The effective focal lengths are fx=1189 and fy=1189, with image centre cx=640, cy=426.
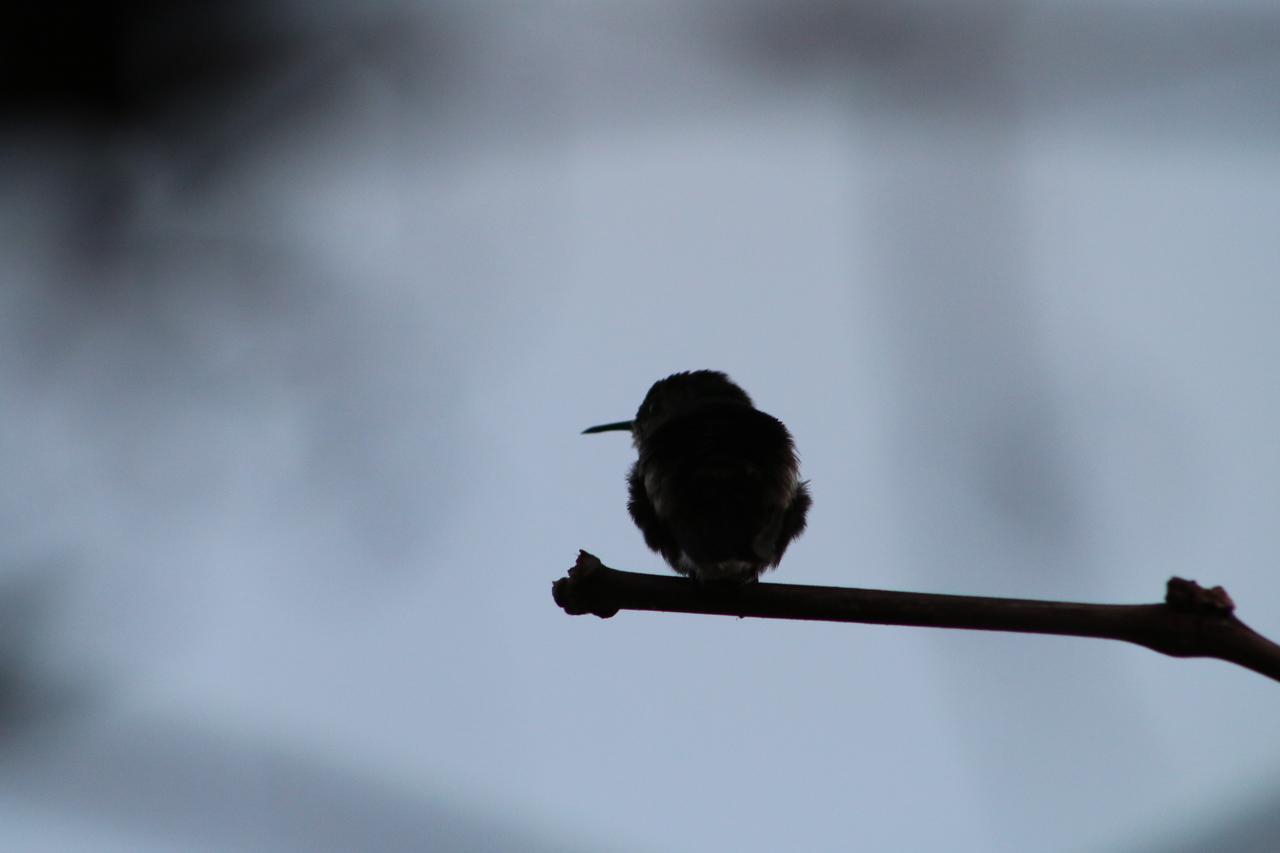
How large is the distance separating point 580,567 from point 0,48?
1814 millimetres

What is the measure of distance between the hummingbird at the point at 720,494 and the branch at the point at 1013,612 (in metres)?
0.99

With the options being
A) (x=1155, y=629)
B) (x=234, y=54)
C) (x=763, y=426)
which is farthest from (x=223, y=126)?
(x=763, y=426)

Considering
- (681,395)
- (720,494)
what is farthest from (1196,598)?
(681,395)

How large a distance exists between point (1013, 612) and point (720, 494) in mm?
2108

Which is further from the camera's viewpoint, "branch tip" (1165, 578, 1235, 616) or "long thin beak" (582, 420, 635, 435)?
"long thin beak" (582, 420, 635, 435)

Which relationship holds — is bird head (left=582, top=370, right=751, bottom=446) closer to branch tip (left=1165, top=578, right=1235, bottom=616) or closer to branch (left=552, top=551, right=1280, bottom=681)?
branch (left=552, top=551, right=1280, bottom=681)

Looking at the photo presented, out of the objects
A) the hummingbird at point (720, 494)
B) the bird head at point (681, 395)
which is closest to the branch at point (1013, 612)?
the hummingbird at point (720, 494)

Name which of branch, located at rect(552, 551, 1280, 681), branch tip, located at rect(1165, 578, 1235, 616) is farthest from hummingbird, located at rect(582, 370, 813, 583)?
branch tip, located at rect(1165, 578, 1235, 616)

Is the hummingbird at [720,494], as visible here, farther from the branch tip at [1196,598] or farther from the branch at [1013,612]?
the branch tip at [1196,598]

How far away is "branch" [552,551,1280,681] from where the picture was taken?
2441 millimetres

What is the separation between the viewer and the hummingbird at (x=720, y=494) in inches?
178

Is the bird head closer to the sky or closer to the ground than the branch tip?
closer to the sky

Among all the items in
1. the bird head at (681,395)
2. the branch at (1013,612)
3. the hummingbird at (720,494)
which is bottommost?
the branch at (1013,612)

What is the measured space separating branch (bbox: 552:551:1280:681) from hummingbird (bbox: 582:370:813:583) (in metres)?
0.99
